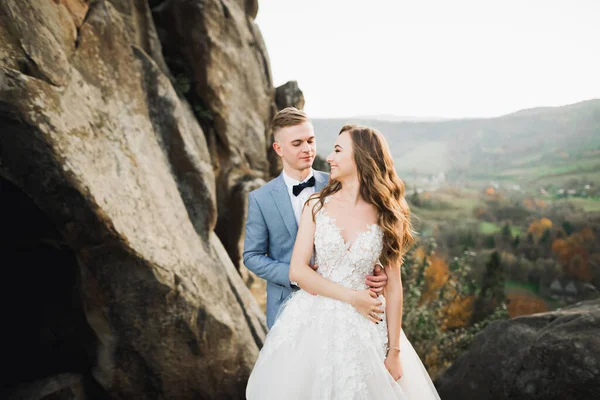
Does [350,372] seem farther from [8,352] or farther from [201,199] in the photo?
[8,352]

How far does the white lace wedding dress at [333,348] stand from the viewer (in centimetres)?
279

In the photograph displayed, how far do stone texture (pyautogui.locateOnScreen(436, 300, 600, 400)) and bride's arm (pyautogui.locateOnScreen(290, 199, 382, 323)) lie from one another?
2247mm

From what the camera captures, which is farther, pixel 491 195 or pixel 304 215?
pixel 491 195

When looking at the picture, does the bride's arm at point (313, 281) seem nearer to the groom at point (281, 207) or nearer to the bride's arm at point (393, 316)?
the bride's arm at point (393, 316)

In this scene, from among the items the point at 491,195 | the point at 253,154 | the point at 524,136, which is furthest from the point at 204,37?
the point at 524,136

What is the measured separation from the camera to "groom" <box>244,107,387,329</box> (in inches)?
149

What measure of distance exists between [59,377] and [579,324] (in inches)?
221

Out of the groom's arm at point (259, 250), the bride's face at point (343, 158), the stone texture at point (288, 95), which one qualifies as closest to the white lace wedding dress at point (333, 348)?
the bride's face at point (343, 158)

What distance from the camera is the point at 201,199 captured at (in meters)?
6.04

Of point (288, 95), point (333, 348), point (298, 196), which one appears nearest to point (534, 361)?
point (333, 348)

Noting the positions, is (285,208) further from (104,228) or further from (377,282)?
(104,228)

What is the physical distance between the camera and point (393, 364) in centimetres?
297

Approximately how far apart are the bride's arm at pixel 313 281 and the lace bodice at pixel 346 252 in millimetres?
76

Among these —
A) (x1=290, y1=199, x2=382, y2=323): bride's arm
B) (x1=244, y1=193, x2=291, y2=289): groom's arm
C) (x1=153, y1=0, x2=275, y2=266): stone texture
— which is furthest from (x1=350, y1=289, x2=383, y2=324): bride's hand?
(x1=153, y1=0, x2=275, y2=266): stone texture
